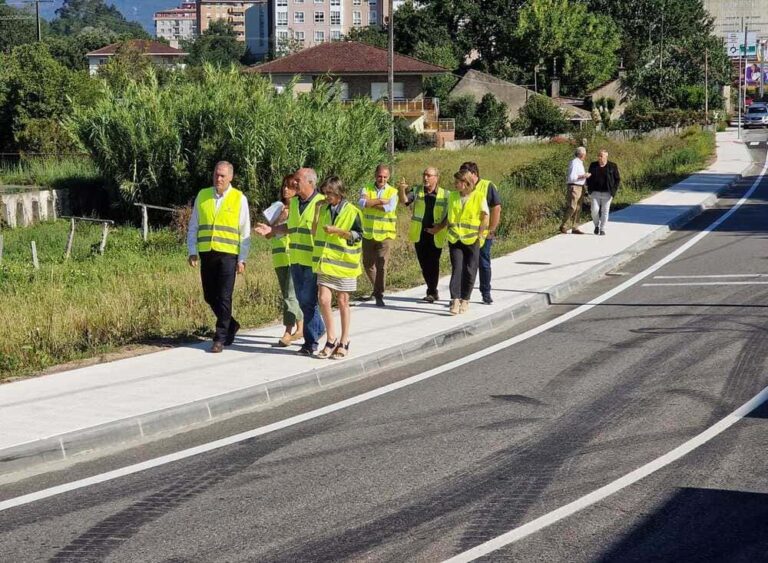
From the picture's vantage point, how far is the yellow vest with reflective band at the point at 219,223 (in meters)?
12.1

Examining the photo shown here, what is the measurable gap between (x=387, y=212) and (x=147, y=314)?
3.12m

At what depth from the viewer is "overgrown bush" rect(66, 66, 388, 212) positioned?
33.8 meters

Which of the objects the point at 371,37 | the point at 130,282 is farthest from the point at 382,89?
the point at 130,282

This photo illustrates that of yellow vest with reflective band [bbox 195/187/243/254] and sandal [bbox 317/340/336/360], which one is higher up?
yellow vest with reflective band [bbox 195/187/243/254]

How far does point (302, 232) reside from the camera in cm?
1216

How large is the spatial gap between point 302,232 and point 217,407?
8.74ft

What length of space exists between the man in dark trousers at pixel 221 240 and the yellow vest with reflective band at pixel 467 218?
3180 mm

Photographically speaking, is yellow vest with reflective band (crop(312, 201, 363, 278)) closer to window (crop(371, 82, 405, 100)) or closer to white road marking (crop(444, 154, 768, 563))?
white road marking (crop(444, 154, 768, 563))

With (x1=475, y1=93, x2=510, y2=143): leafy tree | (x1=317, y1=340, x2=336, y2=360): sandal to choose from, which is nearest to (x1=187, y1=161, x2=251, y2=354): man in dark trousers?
(x1=317, y1=340, x2=336, y2=360): sandal

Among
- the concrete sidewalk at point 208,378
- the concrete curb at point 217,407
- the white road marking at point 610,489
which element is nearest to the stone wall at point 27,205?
the concrete sidewalk at point 208,378

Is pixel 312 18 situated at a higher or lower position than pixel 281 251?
higher

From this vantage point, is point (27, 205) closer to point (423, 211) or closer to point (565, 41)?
point (423, 211)

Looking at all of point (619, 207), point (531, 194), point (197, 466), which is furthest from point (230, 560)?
point (531, 194)

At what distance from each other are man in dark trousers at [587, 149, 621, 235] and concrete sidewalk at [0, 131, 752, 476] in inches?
210
